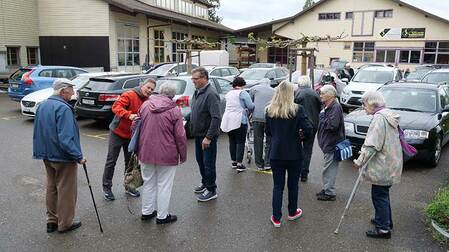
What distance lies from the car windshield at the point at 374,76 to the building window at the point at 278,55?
26694 millimetres

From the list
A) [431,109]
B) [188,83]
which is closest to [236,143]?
[188,83]

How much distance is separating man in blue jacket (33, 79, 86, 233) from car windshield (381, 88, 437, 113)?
6.70m

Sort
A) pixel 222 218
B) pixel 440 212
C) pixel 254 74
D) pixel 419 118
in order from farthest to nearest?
pixel 254 74 < pixel 419 118 < pixel 222 218 < pixel 440 212

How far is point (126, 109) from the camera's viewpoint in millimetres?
5375

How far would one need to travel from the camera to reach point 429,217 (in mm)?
4797

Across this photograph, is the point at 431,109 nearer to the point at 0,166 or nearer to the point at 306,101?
the point at 306,101

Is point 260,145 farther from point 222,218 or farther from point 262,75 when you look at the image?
point 262,75

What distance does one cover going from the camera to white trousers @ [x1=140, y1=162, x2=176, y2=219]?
186 inches

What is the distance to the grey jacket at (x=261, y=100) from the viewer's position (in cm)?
687

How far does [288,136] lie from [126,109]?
229cm

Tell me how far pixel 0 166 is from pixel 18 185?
143 centimetres

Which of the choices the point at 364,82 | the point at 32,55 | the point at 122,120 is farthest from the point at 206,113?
the point at 32,55

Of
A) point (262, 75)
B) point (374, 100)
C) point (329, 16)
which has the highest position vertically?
point (329, 16)

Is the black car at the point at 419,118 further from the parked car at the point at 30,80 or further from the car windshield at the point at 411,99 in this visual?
the parked car at the point at 30,80
